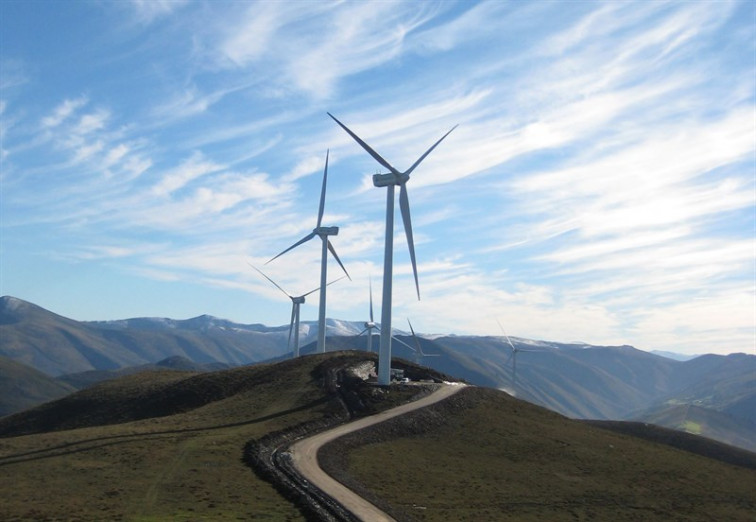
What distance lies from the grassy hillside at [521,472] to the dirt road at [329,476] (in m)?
2.12

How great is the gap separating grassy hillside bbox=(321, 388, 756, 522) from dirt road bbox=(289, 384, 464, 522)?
6.97ft

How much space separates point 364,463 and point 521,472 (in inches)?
866

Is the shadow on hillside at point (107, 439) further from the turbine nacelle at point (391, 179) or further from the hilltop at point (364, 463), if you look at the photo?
the turbine nacelle at point (391, 179)

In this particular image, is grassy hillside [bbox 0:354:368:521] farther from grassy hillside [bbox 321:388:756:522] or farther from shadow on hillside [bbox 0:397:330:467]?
grassy hillside [bbox 321:388:756:522]

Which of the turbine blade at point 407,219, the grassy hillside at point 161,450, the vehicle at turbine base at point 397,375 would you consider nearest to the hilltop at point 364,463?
the grassy hillside at point 161,450

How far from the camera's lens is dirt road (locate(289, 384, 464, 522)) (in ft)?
224

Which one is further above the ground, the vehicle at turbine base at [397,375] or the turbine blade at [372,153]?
A: the turbine blade at [372,153]

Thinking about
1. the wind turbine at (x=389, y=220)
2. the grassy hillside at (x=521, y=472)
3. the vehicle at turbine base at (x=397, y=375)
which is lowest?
the grassy hillside at (x=521, y=472)

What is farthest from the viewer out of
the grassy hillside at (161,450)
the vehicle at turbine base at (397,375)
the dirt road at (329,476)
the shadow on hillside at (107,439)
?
the vehicle at turbine base at (397,375)

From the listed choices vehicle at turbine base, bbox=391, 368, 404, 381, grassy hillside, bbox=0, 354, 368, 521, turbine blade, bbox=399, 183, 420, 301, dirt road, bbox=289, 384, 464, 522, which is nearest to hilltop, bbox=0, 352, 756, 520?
grassy hillside, bbox=0, 354, 368, 521

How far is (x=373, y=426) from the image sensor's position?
10525 cm

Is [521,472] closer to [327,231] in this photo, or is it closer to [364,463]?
[364,463]

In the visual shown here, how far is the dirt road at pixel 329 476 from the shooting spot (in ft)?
224

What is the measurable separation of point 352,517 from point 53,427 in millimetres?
101988
